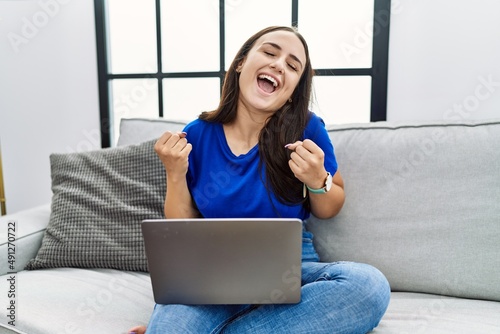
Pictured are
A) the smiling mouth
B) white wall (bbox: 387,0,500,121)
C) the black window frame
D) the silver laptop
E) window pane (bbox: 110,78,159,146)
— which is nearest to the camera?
the silver laptop

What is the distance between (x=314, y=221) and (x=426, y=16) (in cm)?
85

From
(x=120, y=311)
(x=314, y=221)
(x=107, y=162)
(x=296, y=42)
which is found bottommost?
(x=120, y=311)

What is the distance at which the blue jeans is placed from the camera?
0.84 meters

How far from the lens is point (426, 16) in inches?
58.7

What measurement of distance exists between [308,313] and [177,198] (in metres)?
0.47

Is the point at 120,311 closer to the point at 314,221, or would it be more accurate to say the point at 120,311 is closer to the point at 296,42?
the point at 314,221

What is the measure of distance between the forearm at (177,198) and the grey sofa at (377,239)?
19 centimetres

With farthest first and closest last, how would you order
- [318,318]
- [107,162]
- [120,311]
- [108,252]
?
[107,162] → [108,252] → [120,311] → [318,318]

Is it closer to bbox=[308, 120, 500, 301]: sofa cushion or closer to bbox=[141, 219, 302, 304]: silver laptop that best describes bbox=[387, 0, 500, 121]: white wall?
bbox=[308, 120, 500, 301]: sofa cushion

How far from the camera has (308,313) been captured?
33.6 inches

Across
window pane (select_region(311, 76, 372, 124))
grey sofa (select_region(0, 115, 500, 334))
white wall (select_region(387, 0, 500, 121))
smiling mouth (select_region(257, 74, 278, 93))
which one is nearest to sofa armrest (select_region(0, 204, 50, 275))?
grey sofa (select_region(0, 115, 500, 334))

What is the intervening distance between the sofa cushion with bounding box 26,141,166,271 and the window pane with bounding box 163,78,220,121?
659 mm

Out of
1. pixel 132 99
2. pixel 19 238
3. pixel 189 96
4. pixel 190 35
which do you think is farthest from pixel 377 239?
pixel 132 99

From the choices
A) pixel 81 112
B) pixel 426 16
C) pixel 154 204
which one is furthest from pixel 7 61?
pixel 426 16
